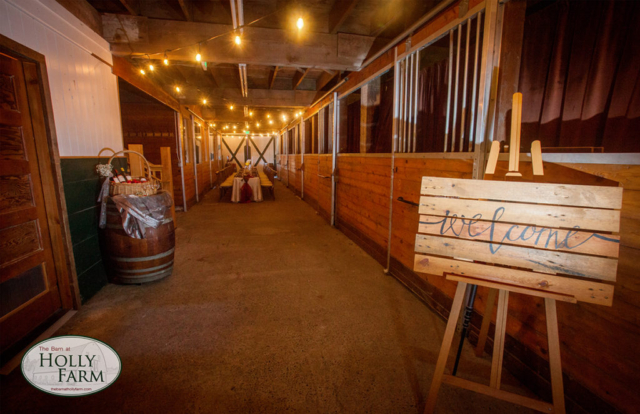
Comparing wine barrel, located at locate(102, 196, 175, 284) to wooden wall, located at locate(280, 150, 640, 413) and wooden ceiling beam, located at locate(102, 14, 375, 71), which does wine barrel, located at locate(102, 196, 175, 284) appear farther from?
wooden wall, located at locate(280, 150, 640, 413)

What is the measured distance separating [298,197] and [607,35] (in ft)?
30.7

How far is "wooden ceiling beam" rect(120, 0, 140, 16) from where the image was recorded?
351 centimetres

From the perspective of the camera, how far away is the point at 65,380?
5.89 ft

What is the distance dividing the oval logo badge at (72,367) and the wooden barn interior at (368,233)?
8 centimetres

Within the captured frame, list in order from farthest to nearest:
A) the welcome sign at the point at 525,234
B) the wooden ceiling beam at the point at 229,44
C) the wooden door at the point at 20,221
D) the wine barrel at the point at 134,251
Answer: the wooden ceiling beam at the point at 229,44
the wine barrel at the point at 134,251
the wooden door at the point at 20,221
the welcome sign at the point at 525,234

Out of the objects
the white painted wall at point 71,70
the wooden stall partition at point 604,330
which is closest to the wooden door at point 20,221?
the white painted wall at point 71,70

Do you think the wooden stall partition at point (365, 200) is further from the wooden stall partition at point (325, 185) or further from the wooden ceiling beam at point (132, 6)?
the wooden ceiling beam at point (132, 6)

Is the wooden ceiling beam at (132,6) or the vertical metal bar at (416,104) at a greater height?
the wooden ceiling beam at (132,6)

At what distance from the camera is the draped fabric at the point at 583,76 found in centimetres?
155

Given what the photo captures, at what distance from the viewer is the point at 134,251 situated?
10.1 feet

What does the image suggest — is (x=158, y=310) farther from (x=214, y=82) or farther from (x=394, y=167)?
(x=214, y=82)

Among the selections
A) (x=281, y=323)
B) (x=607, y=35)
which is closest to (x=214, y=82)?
(x=281, y=323)

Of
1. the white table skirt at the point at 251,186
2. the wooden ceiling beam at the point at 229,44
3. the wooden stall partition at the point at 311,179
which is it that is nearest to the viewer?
the wooden ceiling beam at the point at 229,44

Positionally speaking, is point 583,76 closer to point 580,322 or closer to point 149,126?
point 580,322
